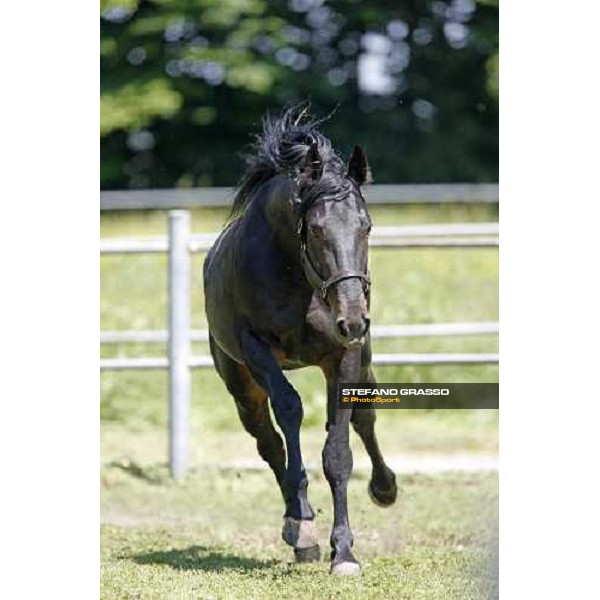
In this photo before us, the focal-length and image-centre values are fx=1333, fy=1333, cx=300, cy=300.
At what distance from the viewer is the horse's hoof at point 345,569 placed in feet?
15.2

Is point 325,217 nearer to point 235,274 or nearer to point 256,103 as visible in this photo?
point 235,274

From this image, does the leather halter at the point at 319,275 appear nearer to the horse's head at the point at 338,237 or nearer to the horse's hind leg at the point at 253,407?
the horse's head at the point at 338,237

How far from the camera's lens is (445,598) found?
185 inches

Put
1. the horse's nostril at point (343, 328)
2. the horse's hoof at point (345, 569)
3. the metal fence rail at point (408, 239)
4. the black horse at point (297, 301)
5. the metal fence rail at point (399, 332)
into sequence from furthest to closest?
the metal fence rail at point (408, 239) → the metal fence rail at point (399, 332) → the horse's hoof at point (345, 569) → the black horse at point (297, 301) → the horse's nostril at point (343, 328)

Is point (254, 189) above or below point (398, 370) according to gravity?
above

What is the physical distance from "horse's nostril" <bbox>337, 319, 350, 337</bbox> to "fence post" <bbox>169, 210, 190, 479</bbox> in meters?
3.62

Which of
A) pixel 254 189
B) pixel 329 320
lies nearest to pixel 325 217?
pixel 329 320

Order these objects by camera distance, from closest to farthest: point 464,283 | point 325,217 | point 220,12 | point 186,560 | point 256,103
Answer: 1. point 325,217
2. point 186,560
3. point 220,12
4. point 256,103
5. point 464,283

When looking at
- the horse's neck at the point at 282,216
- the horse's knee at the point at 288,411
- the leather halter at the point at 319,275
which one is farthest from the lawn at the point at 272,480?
the horse's neck at the point at 282,216

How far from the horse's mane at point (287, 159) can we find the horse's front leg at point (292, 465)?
2.26 feet

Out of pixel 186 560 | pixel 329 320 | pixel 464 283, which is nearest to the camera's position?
pixel 329 320

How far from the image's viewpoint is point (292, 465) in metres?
4.71

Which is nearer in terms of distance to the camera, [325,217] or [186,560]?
[325,217]
